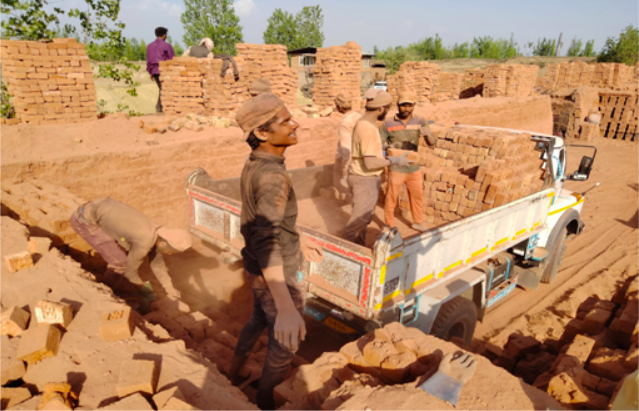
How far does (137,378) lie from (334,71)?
27.9 ft

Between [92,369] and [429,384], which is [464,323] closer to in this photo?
[429,384]

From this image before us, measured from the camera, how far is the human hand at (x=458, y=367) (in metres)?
2.48

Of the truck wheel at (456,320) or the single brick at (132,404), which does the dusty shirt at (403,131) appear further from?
the single brick at (132,404)

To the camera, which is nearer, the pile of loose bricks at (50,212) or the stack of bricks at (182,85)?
the pile of loose bricks at (50,212)

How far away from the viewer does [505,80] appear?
15047 millimetres

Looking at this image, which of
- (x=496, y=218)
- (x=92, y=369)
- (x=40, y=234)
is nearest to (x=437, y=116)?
(x=496, y=218)

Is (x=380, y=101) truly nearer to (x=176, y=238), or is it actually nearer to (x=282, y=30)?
(x=176, y=238)

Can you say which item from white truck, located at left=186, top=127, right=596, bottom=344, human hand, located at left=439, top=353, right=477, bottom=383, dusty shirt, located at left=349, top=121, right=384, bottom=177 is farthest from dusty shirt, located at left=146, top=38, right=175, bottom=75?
human hand, located at left=439, top=353, right=477, bottom=383

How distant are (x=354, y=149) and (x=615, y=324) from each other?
357cm

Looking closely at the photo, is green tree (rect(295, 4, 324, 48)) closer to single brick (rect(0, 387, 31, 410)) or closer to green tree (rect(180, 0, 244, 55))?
green tree (rect(180, 0, 244, 55))

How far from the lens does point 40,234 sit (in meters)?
4.21

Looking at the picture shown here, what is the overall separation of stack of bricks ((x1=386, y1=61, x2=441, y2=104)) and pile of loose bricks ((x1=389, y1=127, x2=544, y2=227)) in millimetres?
6687

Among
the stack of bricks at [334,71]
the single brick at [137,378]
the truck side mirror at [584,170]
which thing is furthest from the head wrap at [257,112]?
the stack of bricks at [334,71]

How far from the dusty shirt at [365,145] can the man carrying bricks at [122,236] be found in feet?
6.25
